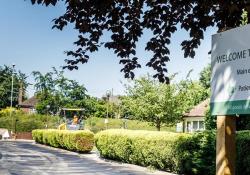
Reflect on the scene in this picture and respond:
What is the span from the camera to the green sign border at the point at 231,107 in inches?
154

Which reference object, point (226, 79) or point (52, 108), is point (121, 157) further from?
point (52, 108)

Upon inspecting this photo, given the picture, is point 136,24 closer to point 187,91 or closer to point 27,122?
point 187,91

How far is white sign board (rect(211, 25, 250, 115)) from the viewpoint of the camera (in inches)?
158

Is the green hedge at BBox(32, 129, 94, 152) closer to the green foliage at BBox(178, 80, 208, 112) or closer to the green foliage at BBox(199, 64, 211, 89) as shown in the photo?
the green foliage at BBox(178, 80, 208, 112)

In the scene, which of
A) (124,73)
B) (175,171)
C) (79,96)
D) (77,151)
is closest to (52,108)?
(79,96)

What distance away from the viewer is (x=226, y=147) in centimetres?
429

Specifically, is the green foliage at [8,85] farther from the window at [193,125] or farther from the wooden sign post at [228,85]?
the wooden sign post at [228,85]

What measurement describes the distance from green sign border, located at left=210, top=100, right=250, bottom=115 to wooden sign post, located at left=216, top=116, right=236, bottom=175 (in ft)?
0.26

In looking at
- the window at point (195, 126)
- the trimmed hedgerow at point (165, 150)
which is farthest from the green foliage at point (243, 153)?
the window at point (195, 126)

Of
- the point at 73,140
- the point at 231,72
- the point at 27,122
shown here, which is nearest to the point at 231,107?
the point at 231,72

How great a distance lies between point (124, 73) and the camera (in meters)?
9.97

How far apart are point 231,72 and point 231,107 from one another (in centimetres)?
31

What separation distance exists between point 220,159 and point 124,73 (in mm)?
5782

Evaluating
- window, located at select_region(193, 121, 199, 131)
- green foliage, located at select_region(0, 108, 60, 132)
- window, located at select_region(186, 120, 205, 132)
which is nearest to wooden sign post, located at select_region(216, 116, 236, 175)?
window, located at select_region(186, 120, 205, 132)
